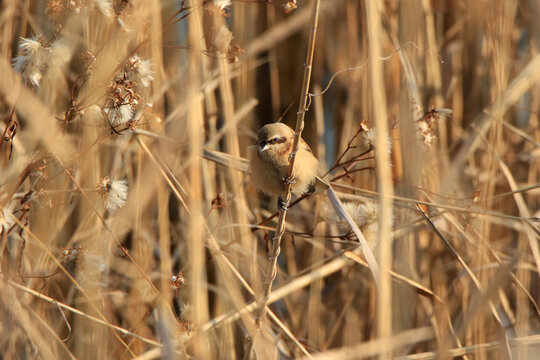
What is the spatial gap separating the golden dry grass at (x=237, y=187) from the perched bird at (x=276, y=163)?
87 mm

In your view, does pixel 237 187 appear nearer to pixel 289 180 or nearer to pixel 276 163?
pixel 276 163

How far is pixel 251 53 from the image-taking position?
2.57 meters

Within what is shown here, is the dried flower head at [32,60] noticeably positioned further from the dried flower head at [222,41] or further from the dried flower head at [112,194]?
the dried flower head at [222,41]

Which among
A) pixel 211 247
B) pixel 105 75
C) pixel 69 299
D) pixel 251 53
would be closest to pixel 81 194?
pixel 105 75

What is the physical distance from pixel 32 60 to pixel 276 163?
94 centimetres

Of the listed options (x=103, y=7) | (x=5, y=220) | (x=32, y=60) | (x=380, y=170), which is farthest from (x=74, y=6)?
(x=380, y=170)

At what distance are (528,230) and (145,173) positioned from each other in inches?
50.4

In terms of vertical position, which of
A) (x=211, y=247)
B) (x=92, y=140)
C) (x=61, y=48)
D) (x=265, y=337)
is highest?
(x=61, y=48)

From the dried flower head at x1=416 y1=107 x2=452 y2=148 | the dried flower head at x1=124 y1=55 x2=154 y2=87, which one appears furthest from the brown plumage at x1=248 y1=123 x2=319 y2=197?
the dried flower head at x1=124 y1=55 x2=154 y2=87

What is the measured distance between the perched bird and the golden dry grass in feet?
0.29

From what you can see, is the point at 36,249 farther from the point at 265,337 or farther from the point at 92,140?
the point at 265,337

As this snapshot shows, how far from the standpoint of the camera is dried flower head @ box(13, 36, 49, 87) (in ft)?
4.63

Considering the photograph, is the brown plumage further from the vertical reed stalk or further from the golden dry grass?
the vertical reed stalk

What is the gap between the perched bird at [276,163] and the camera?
6.58 feet
